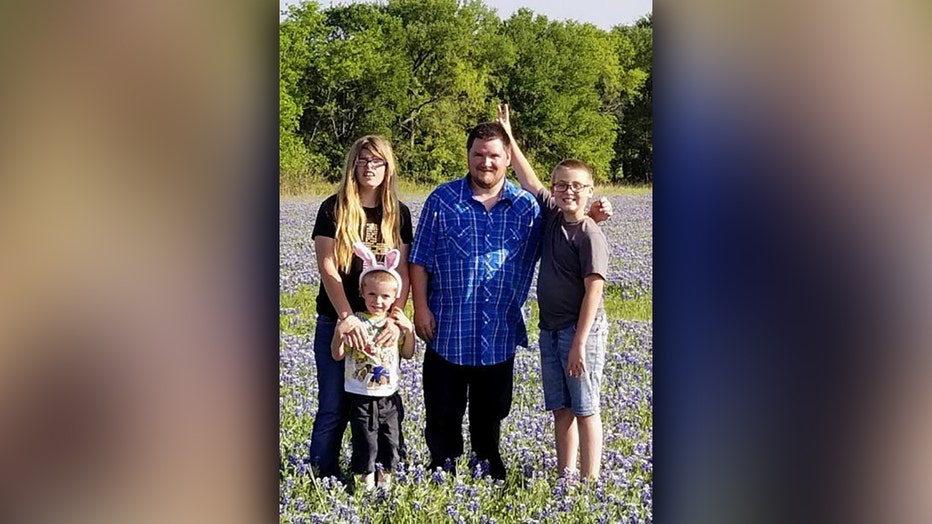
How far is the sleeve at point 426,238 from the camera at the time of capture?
10.6 feet

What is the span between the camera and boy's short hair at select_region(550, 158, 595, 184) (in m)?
3.21

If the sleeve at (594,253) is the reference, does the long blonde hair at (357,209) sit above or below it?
above

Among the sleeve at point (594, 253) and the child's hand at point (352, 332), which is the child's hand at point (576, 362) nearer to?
the sleeve at point (594, 253)

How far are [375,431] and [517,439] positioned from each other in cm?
45

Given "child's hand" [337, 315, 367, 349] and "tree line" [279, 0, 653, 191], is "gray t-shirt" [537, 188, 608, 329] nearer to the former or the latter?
"tree line" [279, 0, 653, 191]

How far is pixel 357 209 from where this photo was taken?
320 cm

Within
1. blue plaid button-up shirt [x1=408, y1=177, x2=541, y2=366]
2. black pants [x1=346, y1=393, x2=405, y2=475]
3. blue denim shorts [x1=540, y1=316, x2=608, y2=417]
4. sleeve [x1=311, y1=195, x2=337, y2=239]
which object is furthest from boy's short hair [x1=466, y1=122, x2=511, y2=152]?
black pants [x1=346, y1=393, x2=405, y2=475]
